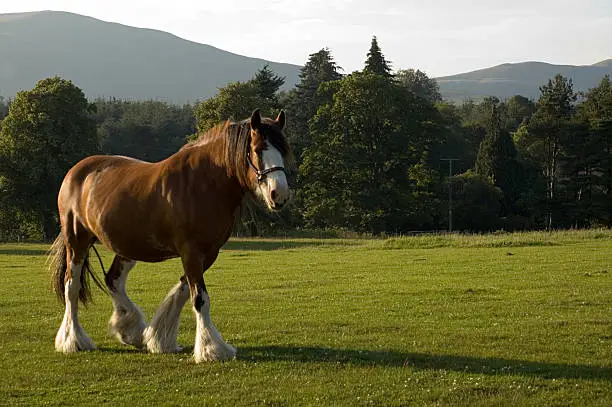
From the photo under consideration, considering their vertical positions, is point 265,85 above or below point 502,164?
above

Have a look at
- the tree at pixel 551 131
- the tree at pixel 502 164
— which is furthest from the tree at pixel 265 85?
the tree at pixel 551 131

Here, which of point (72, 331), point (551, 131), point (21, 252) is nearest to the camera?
point (72, 331)

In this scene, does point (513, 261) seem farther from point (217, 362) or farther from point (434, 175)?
point (434, 175)

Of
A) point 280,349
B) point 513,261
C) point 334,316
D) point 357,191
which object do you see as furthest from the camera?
point 357,191

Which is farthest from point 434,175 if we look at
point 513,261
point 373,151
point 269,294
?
point 269,294

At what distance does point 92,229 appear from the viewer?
429 inches

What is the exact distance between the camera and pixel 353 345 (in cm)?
1084

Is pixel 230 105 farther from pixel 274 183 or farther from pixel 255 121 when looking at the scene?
pixel 274 183

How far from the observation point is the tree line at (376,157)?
172 feet

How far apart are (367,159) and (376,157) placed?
778mm

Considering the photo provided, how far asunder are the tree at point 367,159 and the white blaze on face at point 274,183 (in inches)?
1956

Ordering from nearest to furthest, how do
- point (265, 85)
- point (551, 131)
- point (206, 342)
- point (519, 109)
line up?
1. point (206, 342)
2. point (265, 85)
3. point (551, 131)
4. point (519, 109)

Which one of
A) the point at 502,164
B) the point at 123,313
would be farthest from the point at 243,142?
the point at 502,164

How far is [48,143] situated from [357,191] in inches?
949
